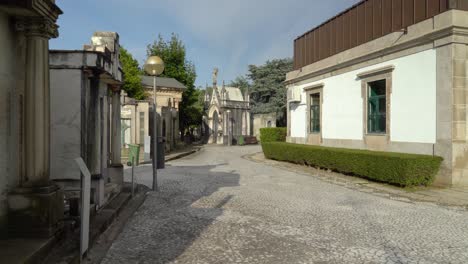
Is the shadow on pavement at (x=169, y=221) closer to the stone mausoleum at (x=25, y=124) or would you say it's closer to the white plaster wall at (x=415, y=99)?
the stone mausoleum at (x=25, y=124)

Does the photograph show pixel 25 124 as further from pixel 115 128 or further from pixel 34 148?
pixel 115 128

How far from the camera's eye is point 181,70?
42125 millimetres

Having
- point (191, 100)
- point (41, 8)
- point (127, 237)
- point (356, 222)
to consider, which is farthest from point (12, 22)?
point (191, 100)

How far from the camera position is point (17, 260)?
131 inches

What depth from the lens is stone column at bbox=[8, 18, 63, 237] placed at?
4133 mm

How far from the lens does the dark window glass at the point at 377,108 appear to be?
39.3 ft

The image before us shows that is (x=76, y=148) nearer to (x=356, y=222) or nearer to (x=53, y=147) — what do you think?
(x=53, y=147)

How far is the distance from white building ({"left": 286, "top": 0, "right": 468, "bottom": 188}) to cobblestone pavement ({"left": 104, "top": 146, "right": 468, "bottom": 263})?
3008 mm

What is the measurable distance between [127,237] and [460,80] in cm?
891

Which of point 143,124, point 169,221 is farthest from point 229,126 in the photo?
point 169,221

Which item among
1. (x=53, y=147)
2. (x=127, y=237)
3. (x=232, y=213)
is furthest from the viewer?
(x=232, y=213)

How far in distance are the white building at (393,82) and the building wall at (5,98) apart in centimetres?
962

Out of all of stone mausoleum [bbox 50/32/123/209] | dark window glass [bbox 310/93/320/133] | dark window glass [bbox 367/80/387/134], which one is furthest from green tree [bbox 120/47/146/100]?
stone mausoleum [bbox 50/32/123/209]

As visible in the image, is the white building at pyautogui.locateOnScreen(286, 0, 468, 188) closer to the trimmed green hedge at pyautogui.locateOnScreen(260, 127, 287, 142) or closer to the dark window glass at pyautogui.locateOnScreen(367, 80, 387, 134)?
the dark window glass at pyautogui.locateOnScreen(367, 80, 387, 134)
